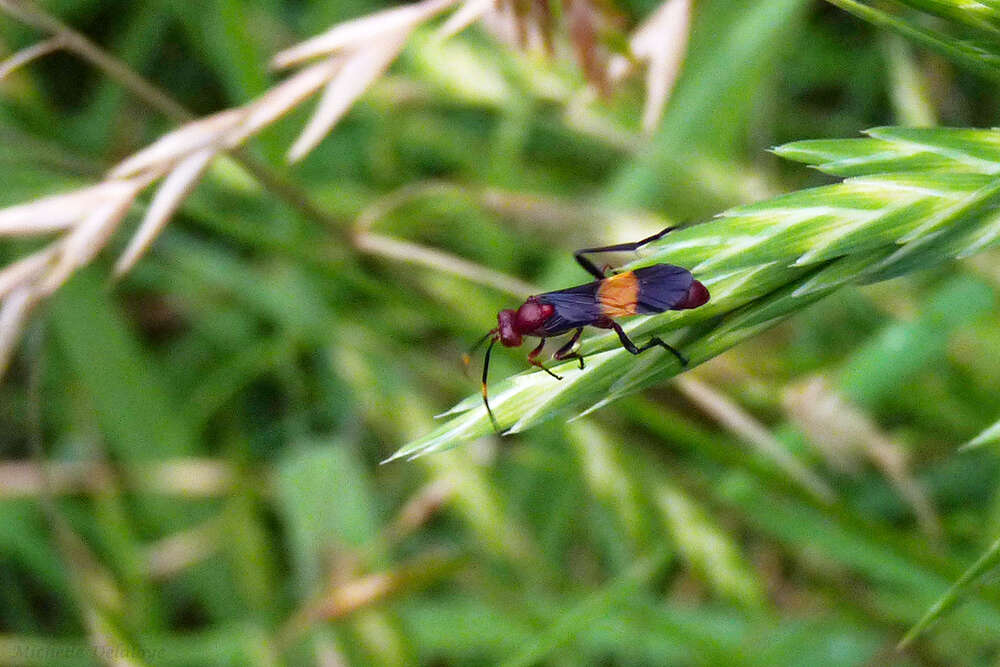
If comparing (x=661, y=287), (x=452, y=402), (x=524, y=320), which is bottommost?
(x=452, y=402)

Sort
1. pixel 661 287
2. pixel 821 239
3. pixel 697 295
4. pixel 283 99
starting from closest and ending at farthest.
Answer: pixel 821 239 → pixel 697 295 → pixel 661 287 → pixel 283 99

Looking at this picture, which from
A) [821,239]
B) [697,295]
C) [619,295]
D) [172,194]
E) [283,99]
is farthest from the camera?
[283,99]

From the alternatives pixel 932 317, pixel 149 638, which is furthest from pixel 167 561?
pixel 932 317

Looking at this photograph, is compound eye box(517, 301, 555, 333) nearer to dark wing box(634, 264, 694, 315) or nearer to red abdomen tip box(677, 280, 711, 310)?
dark wing box(634, 264, 694, 315)

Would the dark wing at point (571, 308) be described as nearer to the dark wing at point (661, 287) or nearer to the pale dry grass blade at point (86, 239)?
the dark wing at point (661, 287)

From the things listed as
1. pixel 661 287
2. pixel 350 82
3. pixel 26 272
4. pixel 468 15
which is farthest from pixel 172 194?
pixel 661 287

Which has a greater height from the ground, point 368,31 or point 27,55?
point 27,55

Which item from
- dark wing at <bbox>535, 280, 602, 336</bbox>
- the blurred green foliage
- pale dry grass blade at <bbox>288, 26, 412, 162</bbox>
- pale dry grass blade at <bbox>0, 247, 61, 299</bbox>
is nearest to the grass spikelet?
dark wing at <bbox>535, 280, 602, 336</bbox>

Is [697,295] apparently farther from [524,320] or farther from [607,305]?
[524,320]
